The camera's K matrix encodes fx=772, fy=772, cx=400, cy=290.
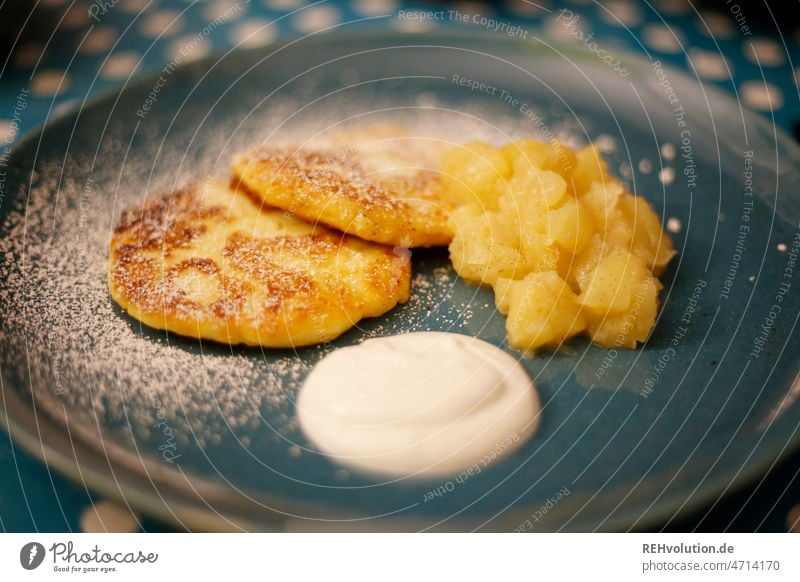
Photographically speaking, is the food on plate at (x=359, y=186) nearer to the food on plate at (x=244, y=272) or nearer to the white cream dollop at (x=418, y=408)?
the food on plate at (x=244, y=272)

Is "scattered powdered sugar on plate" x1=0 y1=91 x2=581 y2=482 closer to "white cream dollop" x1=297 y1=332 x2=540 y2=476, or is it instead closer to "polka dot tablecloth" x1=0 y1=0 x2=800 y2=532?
"white cream dollop" x1=297 y1=332 x2=540 y2=476

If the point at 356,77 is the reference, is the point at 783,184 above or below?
below

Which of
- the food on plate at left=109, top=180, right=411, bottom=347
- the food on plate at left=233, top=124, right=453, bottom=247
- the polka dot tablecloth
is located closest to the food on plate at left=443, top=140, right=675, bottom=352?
the food on plate at left=233, top=124, right=453, bottom=247

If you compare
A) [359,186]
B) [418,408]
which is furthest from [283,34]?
[418,408]
